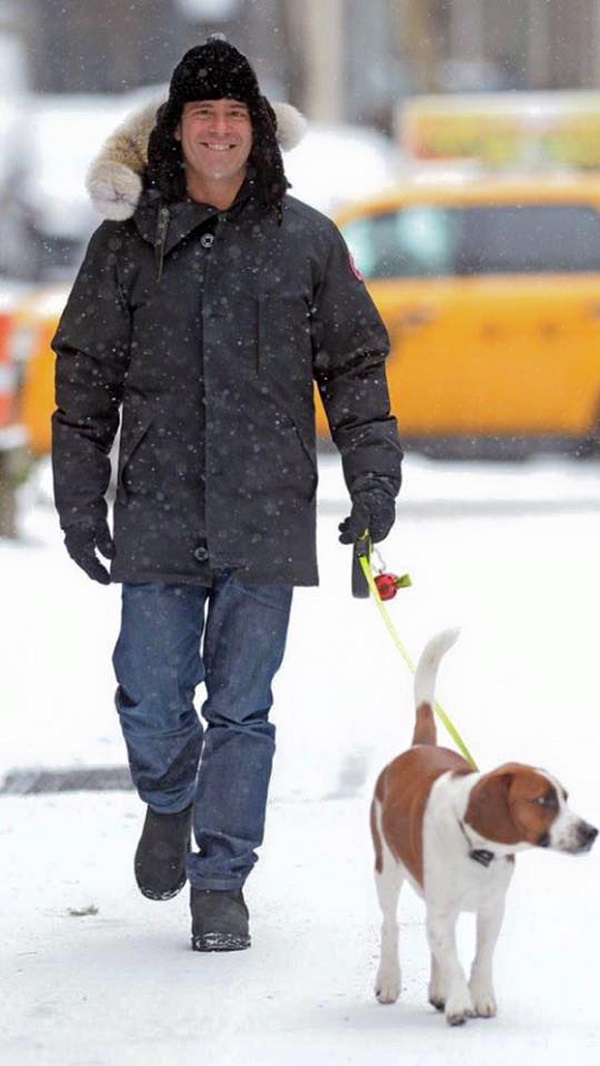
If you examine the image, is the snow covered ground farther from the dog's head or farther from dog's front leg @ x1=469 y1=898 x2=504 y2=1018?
the dog's head

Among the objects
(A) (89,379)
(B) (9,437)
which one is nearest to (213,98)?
(A) (89,379)

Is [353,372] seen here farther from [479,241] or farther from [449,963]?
[479,241]

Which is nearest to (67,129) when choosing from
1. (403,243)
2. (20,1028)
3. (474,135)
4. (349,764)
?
(474,135)

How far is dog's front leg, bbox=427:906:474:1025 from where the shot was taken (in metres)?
4.44

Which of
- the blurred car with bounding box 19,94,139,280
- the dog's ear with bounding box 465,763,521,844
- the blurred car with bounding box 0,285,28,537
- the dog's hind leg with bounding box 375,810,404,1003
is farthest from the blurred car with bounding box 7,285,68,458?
the blurred car with bounding box 19,94,139,280

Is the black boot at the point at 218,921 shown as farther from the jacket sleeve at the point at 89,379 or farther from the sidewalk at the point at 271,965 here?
the jacket sleeve at the point at 89,379

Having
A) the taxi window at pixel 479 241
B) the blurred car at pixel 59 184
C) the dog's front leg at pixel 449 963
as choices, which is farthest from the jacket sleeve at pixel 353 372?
the blurred car at pixel 59 184

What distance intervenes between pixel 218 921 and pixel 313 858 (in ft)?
2.67

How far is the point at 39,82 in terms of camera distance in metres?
43.3

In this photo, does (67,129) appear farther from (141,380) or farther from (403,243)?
(141,380)

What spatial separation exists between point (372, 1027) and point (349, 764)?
2475 millimetres

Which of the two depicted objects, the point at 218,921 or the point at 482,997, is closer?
the point at 482,997

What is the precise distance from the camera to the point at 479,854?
4379mm

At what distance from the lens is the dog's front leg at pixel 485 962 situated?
14.8 feet
